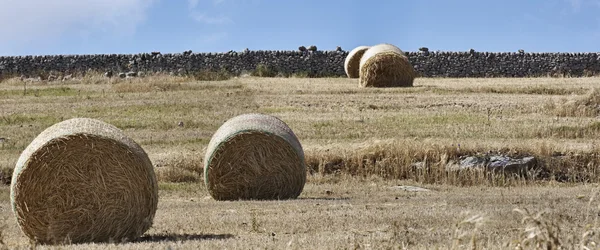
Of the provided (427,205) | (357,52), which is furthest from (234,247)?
(357,52)

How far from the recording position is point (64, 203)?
11031mm

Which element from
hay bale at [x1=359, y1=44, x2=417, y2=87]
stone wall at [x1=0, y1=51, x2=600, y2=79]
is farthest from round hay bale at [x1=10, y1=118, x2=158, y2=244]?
stone wall at [x1=0, y1=51, x2=600, y2=79]

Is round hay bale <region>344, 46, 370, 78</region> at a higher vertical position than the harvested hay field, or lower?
higher

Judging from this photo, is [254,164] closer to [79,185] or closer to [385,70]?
[79,185]

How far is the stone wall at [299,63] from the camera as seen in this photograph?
42.7m

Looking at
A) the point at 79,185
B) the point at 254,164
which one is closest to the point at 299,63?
the point at 254,164

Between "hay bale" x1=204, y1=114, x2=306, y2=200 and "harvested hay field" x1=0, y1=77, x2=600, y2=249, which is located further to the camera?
"hay bale" x1=204, y1=114, x2=306, y2=200

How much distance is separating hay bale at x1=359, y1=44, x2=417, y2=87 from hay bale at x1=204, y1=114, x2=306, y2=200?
1755 centimetres

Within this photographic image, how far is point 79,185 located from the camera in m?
11.1

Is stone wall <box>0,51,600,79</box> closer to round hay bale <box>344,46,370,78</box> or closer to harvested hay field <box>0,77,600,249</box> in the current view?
round hay bale <box>344,46,370,78</box>

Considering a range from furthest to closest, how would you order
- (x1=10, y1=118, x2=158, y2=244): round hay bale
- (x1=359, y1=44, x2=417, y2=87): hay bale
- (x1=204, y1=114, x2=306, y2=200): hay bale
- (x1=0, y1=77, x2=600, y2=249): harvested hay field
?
(x1=359, y1=44, x2=417, y2=87): hay bale, (x1=204, y1=114, x2=306, y2=200): hay bale, (x1=10, y1=118, x2=158, y2=244): round hay bale, (x1=0, y1=77, x2=600, y2=249): harvested hay field

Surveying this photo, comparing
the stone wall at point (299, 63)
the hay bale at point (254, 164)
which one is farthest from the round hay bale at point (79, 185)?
the stone wall at point (299, 63)

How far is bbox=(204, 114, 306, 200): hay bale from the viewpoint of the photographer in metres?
15.5

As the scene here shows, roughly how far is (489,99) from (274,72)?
15.8 metres
